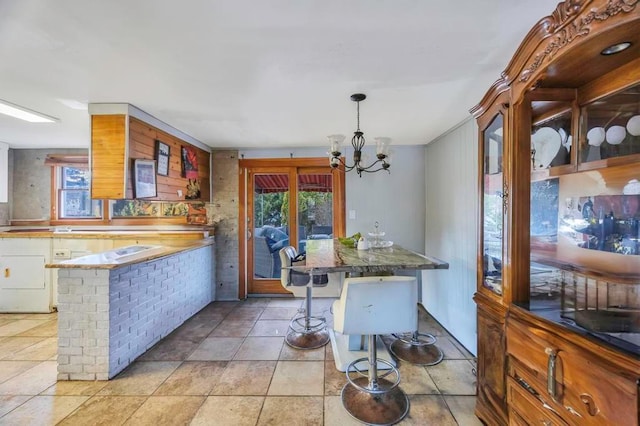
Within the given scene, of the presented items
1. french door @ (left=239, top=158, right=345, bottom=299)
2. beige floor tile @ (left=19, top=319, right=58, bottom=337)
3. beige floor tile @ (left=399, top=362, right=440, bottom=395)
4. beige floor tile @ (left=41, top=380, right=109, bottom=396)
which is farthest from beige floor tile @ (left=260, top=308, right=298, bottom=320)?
beige floor tile @ (left=19, top=319, right=58, bottom=337)

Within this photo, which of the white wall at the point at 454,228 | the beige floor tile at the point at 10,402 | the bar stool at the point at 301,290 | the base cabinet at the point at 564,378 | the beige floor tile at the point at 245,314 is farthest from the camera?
the beige floor tile at the point at 245,314

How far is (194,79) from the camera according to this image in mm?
2076

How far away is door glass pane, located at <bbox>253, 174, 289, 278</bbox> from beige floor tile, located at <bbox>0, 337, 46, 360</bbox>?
2447 millimetres

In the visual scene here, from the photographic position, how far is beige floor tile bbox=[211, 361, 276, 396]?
2.10m

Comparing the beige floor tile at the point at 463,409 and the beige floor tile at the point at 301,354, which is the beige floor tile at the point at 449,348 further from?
the beige floor tile at the point at 301,354

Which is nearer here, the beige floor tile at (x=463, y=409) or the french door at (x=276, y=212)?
the beige floor tile at (x=463, y=409)

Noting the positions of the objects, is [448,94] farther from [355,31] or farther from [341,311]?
[341,311]

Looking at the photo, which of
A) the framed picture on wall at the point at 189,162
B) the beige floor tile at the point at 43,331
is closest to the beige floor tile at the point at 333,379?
the framed picture on wall at the point at 189,162

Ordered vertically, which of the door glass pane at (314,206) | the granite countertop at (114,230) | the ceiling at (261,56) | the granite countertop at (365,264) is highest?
the ceiling at (261,56)

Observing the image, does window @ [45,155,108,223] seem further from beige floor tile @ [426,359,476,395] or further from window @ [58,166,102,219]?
beige floor tile @ [426,359,476,395]

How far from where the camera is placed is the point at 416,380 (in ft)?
7.32

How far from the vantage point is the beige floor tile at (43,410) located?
5.93 ft

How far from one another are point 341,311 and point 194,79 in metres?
1.92

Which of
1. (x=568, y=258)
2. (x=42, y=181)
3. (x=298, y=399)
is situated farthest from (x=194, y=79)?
(x=42, y=181)
